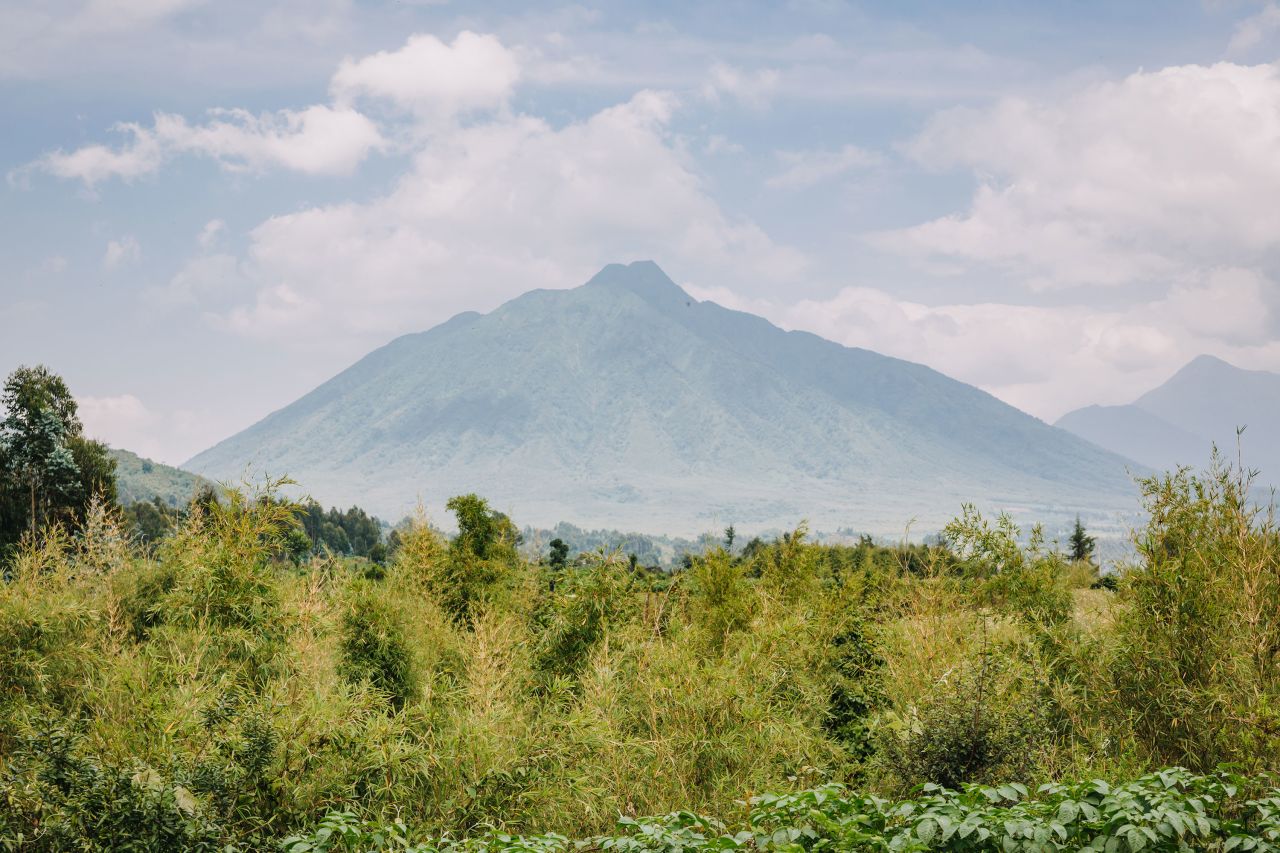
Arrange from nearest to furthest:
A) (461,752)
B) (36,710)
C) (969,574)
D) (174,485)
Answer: (461,752) → (36,710) → (969,574) → (174,485)

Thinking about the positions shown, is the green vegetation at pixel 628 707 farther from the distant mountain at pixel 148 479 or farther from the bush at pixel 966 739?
the distant mountain at pixel 148 479

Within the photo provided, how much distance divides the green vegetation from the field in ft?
0.11

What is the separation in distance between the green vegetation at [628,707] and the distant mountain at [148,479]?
131769 millimetres

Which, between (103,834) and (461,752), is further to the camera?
(461,752)

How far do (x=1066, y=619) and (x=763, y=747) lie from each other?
5.31 meters

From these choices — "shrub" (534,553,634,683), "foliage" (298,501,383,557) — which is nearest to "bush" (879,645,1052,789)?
"shrub" (534,553,634,683)

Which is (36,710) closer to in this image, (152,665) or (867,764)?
(152,665)

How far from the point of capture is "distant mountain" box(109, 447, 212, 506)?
136m

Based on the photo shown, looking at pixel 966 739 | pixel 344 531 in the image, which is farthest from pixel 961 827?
pixel 344 531

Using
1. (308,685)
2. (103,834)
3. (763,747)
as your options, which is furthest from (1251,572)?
(103,834)

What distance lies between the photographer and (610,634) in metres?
10.6

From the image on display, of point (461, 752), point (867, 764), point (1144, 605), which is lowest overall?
point (867, 764)

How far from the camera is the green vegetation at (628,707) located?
19.8 feet

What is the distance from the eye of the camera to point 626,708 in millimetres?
9156
